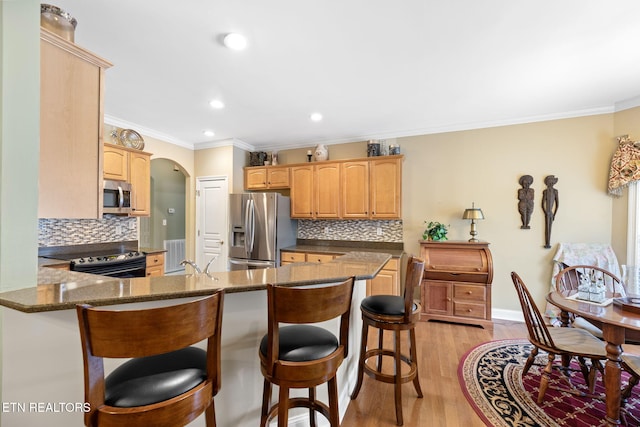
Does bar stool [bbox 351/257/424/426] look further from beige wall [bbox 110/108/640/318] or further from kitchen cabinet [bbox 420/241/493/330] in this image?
beige wall [bbox 110/108/640/318]

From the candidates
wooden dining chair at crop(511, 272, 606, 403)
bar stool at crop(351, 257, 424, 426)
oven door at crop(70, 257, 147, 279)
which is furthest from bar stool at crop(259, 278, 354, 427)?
oven door at crop(70, 257, 147, 279)

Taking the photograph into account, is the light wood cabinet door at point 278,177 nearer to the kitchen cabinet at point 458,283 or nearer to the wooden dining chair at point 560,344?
the kitchen cabinet at point 458,283

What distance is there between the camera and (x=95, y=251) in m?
3.33

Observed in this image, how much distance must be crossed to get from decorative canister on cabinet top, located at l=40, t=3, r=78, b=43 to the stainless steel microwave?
212cm

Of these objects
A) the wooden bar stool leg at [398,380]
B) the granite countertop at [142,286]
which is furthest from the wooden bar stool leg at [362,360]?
the granite countertop at [142,286]

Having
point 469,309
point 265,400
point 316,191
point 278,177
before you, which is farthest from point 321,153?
point 265,400

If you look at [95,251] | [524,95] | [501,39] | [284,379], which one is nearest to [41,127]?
[284,379]

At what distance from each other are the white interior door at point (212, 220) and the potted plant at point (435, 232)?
326cm

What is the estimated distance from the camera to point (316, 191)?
4.29m

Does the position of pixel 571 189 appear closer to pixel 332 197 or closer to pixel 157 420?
pixel 332 197

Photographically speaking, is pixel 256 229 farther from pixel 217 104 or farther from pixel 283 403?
pixel 283 403

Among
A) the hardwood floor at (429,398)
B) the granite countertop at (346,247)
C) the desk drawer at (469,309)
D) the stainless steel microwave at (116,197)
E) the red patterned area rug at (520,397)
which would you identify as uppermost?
the stainless steel microwave at (116,197)

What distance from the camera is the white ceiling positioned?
1.71 meters

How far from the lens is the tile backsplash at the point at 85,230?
2.94 m
